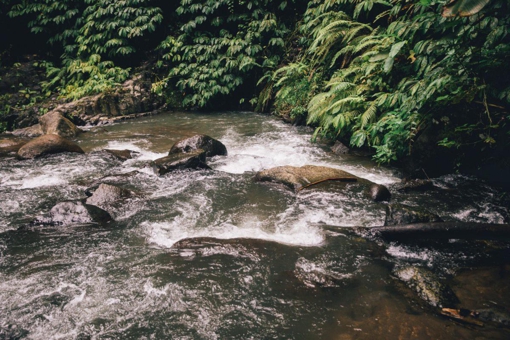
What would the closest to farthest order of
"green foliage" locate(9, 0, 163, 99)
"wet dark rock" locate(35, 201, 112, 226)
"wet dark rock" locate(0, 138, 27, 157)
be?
"wet dark rock" locate(35, 201, 112, 226) < "wet dark rock" locate(0, 138, 27, 157) < "green foliage" locate(9, 0, 163, 99)

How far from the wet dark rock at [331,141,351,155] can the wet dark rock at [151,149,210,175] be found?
2.90 m

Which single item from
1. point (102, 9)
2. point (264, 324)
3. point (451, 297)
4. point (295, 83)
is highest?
point (102, 9)

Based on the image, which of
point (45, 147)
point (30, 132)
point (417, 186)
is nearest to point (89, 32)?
point (30, 132)

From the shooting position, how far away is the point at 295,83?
9094 mm

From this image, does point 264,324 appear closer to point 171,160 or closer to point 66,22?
point 171,160

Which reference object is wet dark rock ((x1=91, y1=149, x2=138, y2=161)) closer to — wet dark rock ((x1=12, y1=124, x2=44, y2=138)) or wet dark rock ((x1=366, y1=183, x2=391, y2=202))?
wet dark rock ((x1=12, y1=124, x2=44, y2=138))

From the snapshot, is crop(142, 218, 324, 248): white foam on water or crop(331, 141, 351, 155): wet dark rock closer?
crop(142, 218, 324, 248): white foam on water

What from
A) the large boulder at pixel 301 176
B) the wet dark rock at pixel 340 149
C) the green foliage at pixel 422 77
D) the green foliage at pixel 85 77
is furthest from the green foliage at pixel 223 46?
the large boulder at pixel 301 176

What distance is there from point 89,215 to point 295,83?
22.1 feet

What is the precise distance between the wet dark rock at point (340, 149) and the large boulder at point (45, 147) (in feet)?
19.0

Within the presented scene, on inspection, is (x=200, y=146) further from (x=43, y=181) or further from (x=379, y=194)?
(x=379, y=194)

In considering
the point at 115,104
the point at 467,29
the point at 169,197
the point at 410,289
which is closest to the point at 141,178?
the point at 169,197

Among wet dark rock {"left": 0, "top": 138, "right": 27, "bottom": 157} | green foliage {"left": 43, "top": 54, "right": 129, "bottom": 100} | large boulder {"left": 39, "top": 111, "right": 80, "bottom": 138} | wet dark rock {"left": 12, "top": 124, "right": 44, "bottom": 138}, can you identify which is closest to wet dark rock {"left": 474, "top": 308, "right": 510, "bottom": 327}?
wet dark rock {"left": 0, "top": 138, "right": 27, "bottom": 157}

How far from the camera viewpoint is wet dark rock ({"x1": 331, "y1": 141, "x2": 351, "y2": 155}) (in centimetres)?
691
